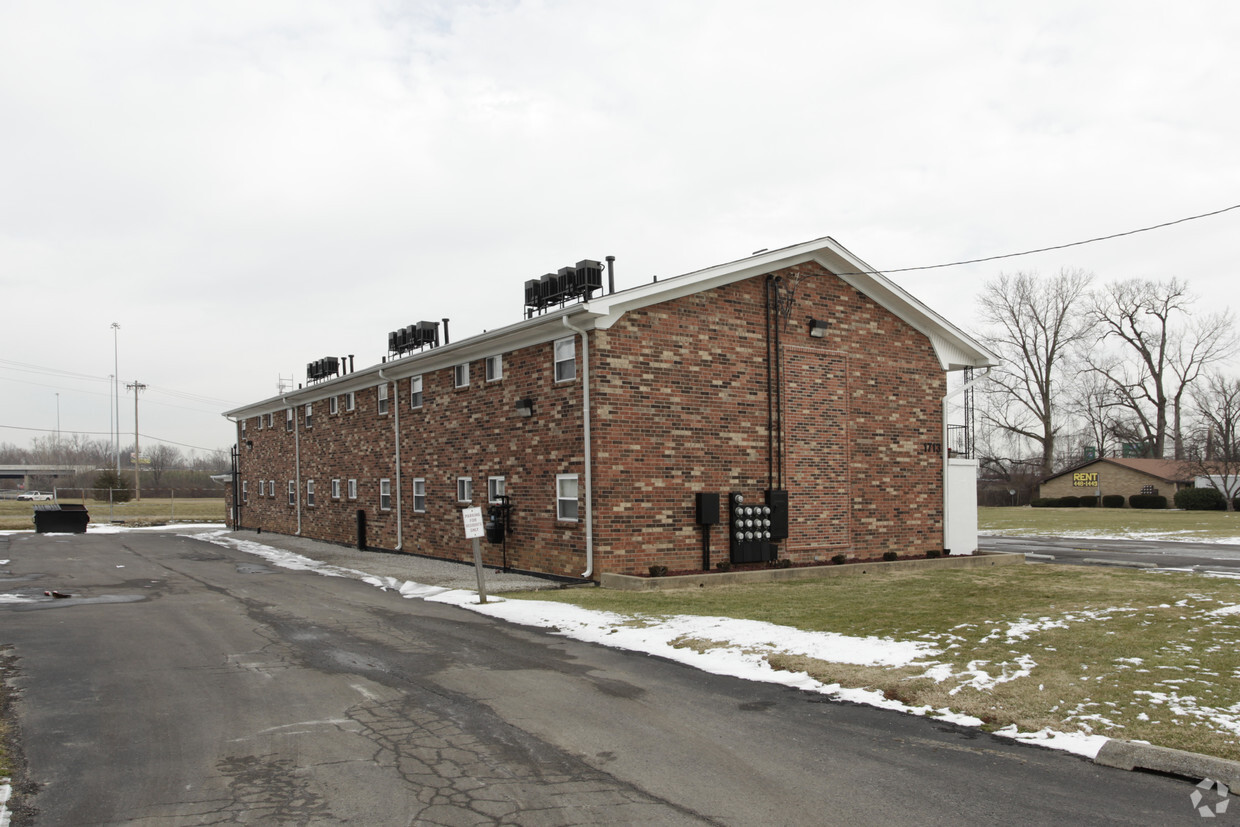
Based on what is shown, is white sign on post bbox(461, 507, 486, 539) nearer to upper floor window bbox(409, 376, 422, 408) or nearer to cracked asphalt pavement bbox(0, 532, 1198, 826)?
cracked asphalt pavement bbox(0, 532, 1198, 826)

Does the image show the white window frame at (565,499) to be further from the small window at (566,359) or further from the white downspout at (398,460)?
the white downspout at (398,460)

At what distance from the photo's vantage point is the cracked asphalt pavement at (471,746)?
4895 mm

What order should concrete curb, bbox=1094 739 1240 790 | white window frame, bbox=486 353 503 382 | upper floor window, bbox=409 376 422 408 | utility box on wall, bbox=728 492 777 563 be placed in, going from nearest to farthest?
1. concrete curb, bbox=1094 739 1240 790
2. utility box on wall, bbox=728 492 777 563
3. white window frame, bbox=486 353 503 382
4. upper floor window, bbox=409 376 422 408

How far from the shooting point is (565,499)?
52.9 feet

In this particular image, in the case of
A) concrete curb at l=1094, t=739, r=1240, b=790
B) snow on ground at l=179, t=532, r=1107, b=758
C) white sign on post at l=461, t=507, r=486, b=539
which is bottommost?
snow on ground at l=179, t=532, r=1107, b=758

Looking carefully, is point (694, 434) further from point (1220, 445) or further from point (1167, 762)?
point (1220, 445)

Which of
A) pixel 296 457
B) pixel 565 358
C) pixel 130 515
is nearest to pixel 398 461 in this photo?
pixel 565 358

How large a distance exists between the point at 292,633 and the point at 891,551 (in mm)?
13259

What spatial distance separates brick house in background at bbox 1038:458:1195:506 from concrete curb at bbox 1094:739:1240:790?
186 feet

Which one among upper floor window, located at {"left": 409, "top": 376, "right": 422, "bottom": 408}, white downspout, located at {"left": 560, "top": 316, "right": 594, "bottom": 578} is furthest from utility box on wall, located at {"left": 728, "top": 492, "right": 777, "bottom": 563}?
upper floor window, located at {"left": 409, "top": 376, "right": 422, "bottom": 408}

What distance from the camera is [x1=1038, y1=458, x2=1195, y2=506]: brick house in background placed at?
182 ft

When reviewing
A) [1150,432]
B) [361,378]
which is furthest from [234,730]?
[1150,432]

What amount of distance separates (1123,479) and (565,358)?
55.1m

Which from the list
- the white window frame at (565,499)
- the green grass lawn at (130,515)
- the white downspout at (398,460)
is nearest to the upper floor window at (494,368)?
the white window frame at (565,499)
